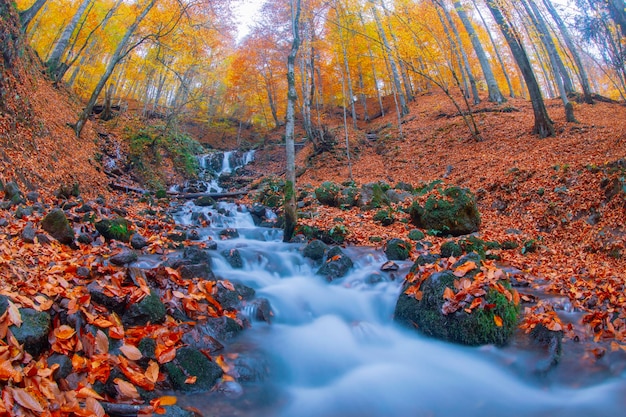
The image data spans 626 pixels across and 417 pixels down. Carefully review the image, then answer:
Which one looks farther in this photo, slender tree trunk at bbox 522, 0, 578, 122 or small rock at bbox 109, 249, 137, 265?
slender tree trunk at bbox 522, 0, 578, 122

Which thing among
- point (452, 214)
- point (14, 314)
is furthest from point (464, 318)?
point (452, 214)

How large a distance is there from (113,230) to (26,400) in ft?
15.9

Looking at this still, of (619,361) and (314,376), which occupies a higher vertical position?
(619,361)

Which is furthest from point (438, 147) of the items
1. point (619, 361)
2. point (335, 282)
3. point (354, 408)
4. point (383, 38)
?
point (354, 408)

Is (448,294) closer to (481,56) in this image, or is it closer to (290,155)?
(290,155)

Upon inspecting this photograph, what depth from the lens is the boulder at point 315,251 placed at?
7501 mm

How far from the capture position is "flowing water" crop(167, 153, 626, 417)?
11.1ft

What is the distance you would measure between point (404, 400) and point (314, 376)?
1096 mm

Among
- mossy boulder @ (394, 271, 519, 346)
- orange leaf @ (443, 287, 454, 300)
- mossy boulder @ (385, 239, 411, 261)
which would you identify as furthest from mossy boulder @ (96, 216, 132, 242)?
orange leaf @ (443, 287, 454, 300)

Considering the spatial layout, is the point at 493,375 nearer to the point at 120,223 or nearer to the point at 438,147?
the point at 120,223

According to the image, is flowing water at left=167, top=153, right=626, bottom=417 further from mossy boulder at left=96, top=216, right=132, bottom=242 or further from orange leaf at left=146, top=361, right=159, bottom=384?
mossy boulder at left=96, top=216, right=132, bottom=242

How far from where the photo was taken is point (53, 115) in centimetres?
1115

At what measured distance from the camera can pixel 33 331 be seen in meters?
2.90

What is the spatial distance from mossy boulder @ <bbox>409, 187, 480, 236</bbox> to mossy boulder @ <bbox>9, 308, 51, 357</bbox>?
8.00 m
